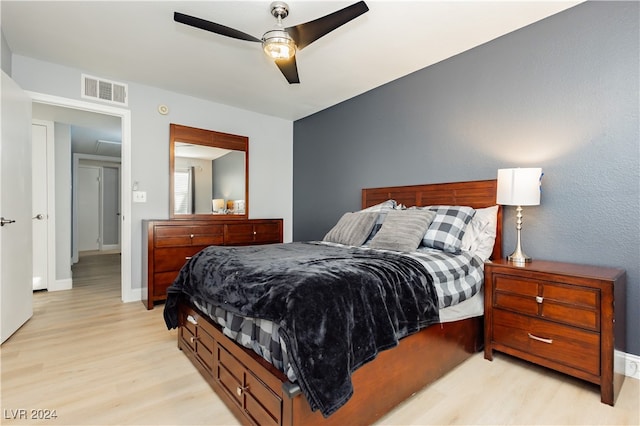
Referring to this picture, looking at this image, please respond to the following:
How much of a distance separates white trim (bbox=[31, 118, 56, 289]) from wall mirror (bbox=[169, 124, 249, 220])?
5.63ft

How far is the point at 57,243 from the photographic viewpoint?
4.22m

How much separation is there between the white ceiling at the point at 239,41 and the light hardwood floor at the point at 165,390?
2.47 meters

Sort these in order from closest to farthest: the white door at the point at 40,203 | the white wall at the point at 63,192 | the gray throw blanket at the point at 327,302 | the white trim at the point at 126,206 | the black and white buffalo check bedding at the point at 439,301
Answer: the gray throw blanket at the point at 327,302 → the black and white buffalo check bedding at the point at 439,301 → the white trim at the point at 126,206 → the white door at the point at 40,203 → the white wall at the point at 63,192

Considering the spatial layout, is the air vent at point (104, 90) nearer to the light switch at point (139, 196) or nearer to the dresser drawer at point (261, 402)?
the light switch at point (139, 196)

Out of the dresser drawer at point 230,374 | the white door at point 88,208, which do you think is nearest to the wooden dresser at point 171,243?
the dresser drawer at point 230,374

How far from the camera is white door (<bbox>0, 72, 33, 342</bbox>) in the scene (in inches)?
92.4

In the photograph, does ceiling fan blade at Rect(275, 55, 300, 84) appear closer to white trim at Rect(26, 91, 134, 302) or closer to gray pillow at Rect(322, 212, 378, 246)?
gray pillow at Rect(322, 212, 378, 246)

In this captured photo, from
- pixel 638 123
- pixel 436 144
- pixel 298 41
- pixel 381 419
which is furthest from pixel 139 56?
pixel 638 123

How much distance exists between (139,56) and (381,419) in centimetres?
345

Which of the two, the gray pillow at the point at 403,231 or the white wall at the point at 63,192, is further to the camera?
the white wall at the point at 63,192

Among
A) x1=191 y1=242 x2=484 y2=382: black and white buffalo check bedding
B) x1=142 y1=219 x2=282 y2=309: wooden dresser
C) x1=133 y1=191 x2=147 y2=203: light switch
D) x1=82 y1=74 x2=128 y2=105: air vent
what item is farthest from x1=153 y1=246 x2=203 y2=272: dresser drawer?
x1=82 y1=74 x2=128 y2=105: air vent

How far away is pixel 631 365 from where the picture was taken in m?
1.98

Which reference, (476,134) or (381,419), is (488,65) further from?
(381,419)

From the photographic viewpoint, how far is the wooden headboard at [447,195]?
8.45ft
